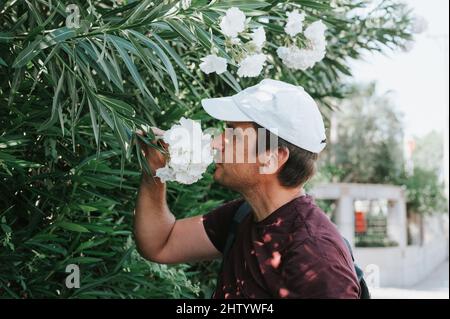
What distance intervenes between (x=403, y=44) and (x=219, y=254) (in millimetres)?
2311

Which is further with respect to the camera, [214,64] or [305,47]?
[305,47]

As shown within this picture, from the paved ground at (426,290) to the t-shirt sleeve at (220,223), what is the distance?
26.1 ft

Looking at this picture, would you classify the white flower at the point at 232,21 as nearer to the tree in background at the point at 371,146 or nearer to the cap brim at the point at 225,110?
the cap brim at the point at 225,110

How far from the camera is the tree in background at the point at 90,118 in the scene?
1914 millimetres

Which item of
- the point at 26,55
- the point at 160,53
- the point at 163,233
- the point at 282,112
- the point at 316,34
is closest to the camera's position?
the point at 282,112

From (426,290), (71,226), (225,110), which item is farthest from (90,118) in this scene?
(426,290)

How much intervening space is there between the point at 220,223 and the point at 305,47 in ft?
2.37

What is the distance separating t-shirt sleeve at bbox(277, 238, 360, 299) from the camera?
4.78 ft

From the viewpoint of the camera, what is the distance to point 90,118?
235cm

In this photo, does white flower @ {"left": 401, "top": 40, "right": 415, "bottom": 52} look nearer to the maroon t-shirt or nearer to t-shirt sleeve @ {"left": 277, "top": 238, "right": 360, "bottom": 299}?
the maroon t-shirt

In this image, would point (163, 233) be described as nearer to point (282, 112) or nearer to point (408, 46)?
point (282, 112)

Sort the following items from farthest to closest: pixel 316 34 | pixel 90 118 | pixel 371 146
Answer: pixel 371 146, pixel 90 118, pixel 316 34

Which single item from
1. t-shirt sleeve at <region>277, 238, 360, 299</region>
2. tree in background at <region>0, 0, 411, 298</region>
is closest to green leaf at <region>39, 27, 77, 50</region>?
tree in background at <region>0, 0, 411, 298</region>

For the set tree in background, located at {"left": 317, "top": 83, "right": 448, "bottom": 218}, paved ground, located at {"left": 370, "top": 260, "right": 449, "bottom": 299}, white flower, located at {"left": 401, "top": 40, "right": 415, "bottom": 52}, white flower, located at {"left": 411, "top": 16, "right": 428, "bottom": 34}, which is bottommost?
paved ground, located at {"left": 370, "top": 260, "right": 449, "bottom": 299}
